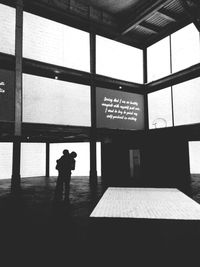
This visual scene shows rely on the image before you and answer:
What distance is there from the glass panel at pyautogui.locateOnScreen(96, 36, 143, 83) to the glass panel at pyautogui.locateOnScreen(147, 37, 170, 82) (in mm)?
631

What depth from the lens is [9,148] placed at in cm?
1401

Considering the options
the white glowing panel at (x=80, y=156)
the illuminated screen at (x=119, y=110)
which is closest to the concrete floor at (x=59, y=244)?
the illuminated screen at (x=119, y=110)

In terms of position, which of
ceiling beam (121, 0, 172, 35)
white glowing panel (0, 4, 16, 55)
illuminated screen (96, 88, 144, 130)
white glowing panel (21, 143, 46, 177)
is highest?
ceiling beam (121, 0, 172, 35)

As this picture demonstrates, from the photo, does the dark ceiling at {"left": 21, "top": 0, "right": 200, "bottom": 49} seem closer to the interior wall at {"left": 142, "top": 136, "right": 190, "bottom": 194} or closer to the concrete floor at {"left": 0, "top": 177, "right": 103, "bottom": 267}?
the interior wall at {"left": 142, "top": 136, "right": 190, "bottom": 194}

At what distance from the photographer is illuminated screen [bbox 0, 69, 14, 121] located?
9.59 metres

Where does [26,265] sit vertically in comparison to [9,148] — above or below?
below

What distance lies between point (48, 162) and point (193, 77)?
36.3 feet

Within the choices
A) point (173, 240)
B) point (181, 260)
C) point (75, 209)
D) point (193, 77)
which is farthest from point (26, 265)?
point (193, 77)

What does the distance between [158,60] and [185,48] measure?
210 cm

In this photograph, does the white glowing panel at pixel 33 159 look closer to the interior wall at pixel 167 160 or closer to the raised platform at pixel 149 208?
the interior wall at pixel 167 160

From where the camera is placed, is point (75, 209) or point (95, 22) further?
point (95, 22)

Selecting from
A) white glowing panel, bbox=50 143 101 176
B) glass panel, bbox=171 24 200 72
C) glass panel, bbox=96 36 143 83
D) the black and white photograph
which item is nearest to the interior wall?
the black and white photograph

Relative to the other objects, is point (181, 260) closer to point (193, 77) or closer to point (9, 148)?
point (193, 77)

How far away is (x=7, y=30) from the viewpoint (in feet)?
32.8
